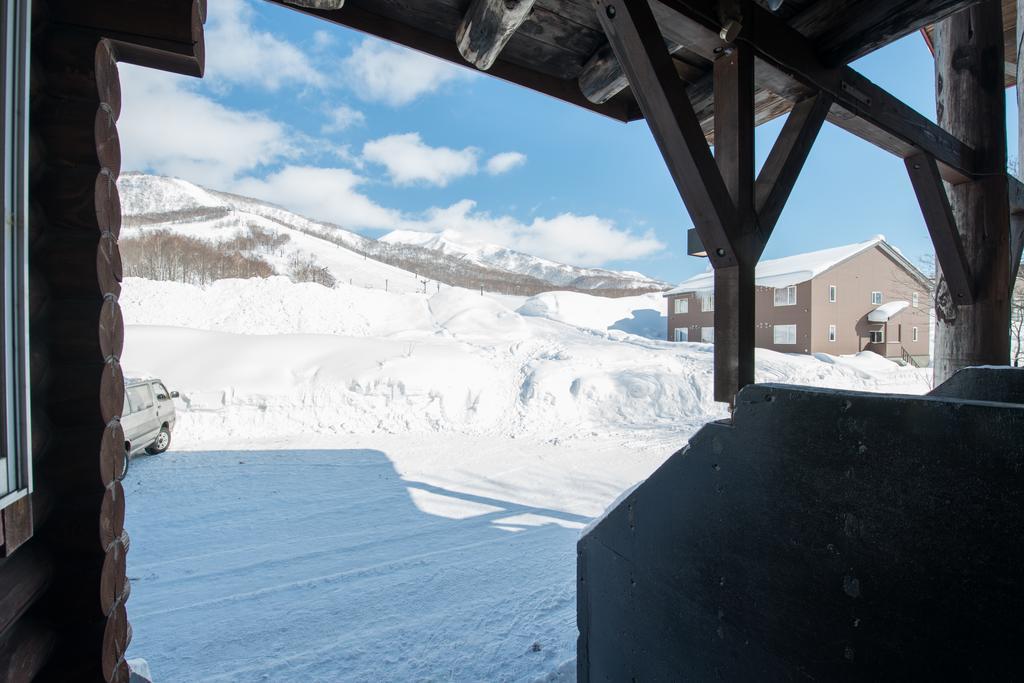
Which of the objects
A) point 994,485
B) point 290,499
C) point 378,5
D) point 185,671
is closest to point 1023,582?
point 994,485

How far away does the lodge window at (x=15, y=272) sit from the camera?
111 cm

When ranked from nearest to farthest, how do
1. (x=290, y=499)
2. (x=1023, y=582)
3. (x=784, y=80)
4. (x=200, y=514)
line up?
(x=1023, y=582) < (x=784, y=80) < (x=200, y=514) < (x=290, y=499)

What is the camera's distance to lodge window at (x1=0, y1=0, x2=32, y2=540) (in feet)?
3.64

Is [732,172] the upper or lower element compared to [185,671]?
upper

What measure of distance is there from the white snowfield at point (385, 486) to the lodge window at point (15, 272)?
2630 millimetres

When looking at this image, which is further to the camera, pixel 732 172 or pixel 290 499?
pixel 290 499

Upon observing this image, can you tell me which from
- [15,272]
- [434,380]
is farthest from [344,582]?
[434,380]

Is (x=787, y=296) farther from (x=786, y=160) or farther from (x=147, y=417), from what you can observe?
(x=147, y=417)

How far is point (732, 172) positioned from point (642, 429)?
8760 millimetres

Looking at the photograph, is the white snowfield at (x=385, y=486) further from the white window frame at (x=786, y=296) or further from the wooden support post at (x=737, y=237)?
the white window frame at (x=786, y=296)

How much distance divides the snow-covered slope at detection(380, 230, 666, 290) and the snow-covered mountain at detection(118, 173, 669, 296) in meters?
0.28

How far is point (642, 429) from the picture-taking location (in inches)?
397

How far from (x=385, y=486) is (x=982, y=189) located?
6.91m

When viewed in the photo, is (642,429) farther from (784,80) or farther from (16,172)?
(16,172)
